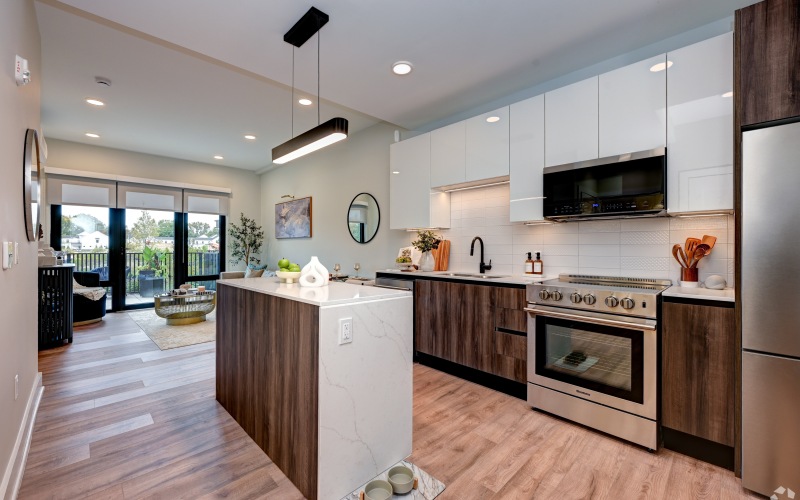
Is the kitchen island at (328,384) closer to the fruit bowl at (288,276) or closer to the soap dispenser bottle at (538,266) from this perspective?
the fruit bowl at (288,276)

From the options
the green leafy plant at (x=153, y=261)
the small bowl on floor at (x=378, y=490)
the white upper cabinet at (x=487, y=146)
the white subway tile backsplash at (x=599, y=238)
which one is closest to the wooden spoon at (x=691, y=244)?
the white subway tile backsplash at (x=599, y=238)

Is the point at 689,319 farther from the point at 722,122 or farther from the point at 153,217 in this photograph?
the point at 153,217

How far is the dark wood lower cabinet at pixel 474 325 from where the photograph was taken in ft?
9.05

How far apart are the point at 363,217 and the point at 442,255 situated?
5.12 feet

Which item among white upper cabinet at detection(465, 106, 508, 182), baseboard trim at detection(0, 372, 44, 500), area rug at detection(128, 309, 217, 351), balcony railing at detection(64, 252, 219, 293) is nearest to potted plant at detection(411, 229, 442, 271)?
white upper cabinet at detection(465, 106, 508, 182)

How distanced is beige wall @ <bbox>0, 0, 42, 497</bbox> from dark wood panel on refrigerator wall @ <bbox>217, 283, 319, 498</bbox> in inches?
41.3

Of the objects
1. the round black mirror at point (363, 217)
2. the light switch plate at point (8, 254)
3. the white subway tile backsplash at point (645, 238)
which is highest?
the round black mirror at point (363, 217)

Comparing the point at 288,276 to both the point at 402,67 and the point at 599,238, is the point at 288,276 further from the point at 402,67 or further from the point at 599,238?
the point at 599,238

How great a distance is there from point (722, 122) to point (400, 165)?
277 cm

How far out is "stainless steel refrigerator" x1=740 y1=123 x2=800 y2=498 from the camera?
1635 mm

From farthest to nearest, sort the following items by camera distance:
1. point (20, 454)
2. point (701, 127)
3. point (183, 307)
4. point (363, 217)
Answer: point (183, 307) → point (363, 217) → point (701, 127) → point (20, 454)

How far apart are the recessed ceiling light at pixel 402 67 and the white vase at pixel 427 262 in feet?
5.87

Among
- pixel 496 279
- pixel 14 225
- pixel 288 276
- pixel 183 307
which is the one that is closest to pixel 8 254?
pixel 14 225

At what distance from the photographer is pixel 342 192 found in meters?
5.45
